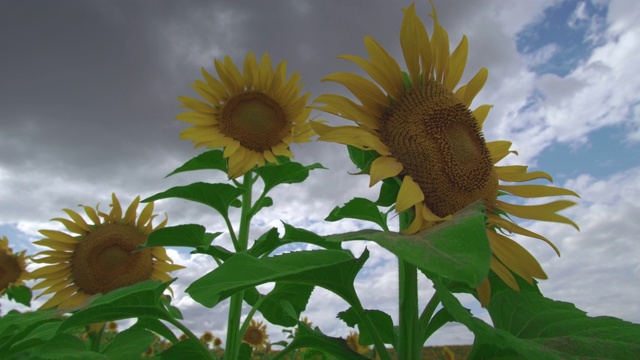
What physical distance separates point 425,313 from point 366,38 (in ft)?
3.05

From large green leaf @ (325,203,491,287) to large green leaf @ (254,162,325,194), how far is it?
7.27 feet

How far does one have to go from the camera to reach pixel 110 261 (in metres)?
4.11

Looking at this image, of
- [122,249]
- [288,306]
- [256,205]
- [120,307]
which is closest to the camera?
[120,307]

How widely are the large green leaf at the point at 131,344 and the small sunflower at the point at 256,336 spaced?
16.6ft

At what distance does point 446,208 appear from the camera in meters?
1.73

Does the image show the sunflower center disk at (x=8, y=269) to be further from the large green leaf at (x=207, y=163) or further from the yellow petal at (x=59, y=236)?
the large green leaf at (x=207, y=163)

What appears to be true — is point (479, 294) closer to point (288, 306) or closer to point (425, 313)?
point (425, 313)

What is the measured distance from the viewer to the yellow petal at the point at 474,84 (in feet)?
6.84

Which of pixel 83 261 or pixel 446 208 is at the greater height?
pixel 83 261

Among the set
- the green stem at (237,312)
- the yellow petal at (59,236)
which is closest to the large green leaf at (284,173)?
the green stem at (237,312)

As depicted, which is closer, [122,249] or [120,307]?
[120,307]

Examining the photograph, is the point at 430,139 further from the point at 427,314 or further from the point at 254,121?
the point at 254,121

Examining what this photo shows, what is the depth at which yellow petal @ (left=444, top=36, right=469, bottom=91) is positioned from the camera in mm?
1969

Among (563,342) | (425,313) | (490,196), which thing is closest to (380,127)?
(490,196)
